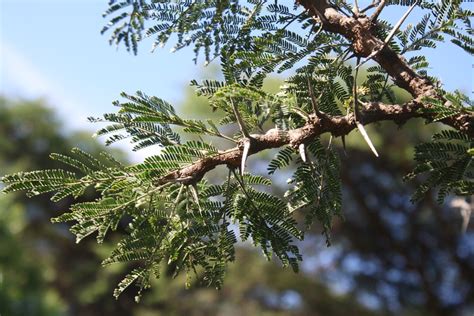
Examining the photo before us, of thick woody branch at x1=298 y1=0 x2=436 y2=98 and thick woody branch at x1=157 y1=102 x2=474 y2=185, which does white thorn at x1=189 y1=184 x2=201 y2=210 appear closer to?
thick woody branch at x1=157 y1=102 x2=474 y2=185

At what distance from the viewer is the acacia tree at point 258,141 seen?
104cm

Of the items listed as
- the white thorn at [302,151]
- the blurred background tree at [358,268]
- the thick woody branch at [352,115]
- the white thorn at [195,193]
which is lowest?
the white thorn at [302,151]

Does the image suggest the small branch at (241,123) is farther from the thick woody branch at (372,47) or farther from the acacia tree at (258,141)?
the thick woody branch at (372,47)

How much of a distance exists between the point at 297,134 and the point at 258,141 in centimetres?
8

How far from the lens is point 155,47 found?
1346 mm

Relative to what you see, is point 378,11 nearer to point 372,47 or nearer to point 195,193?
point 372,47

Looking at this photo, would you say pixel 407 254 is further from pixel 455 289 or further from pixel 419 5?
pixel 419 5

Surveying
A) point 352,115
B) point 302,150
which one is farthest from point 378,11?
point 302,150

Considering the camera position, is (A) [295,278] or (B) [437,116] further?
(A) [295,278]

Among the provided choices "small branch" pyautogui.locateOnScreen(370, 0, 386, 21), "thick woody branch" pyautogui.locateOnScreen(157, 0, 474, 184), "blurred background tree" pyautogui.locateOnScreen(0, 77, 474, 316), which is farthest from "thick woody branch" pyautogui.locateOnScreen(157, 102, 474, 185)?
"blurred background tree" pyautogui.locateOnScreen(0, 77, 474, 316)

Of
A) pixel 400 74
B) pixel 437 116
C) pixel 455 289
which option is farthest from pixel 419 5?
pixel 455 289

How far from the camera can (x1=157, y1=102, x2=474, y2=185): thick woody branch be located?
3.41ft

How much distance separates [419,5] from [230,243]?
642 mm

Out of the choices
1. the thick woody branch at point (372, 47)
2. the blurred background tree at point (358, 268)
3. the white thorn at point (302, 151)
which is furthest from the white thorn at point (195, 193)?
the blurred background tree at point (358, 268)
